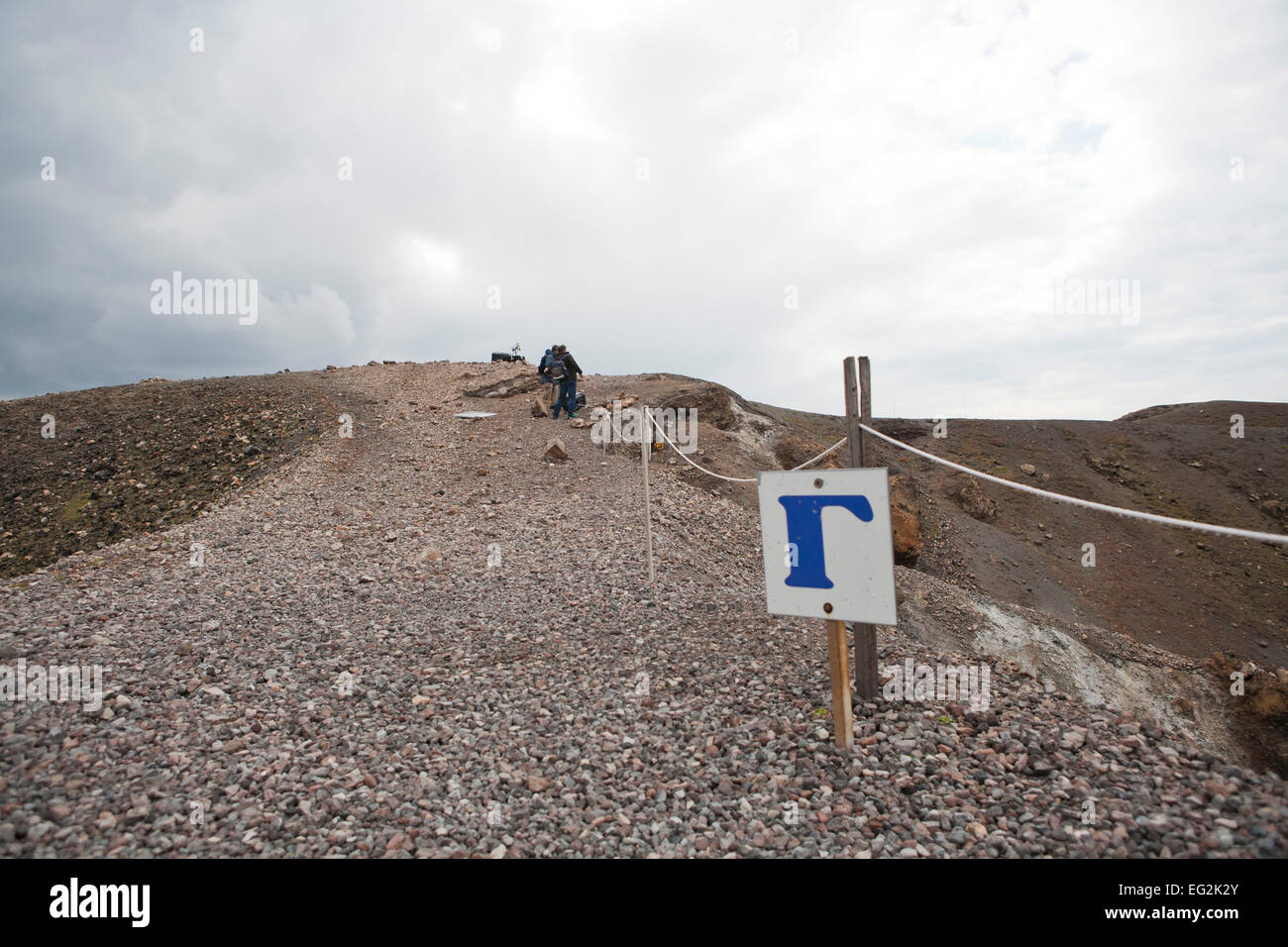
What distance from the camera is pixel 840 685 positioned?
439cm

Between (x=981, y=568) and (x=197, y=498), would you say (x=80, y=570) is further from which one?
(x=981, y=568)

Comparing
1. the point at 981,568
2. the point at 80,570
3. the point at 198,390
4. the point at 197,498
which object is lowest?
the point at 981,568

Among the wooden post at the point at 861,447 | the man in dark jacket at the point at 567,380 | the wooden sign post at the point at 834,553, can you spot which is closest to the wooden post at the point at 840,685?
the wooden sign post at the point at 834,553

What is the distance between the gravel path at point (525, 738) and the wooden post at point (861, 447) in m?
0.25

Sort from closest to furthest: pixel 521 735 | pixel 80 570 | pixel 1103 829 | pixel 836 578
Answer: pixel 1103 829 → pixel 836 578 → pixel 521 735 → pixel 80 570

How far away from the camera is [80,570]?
31.1ft

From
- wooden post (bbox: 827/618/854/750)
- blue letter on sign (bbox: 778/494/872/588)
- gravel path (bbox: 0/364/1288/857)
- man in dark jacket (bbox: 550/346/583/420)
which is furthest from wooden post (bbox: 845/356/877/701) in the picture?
man in dark jacket (bbox: 550/346/583/420)

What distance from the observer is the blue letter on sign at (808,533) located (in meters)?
4.28

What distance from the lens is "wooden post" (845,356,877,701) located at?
16.4ft
